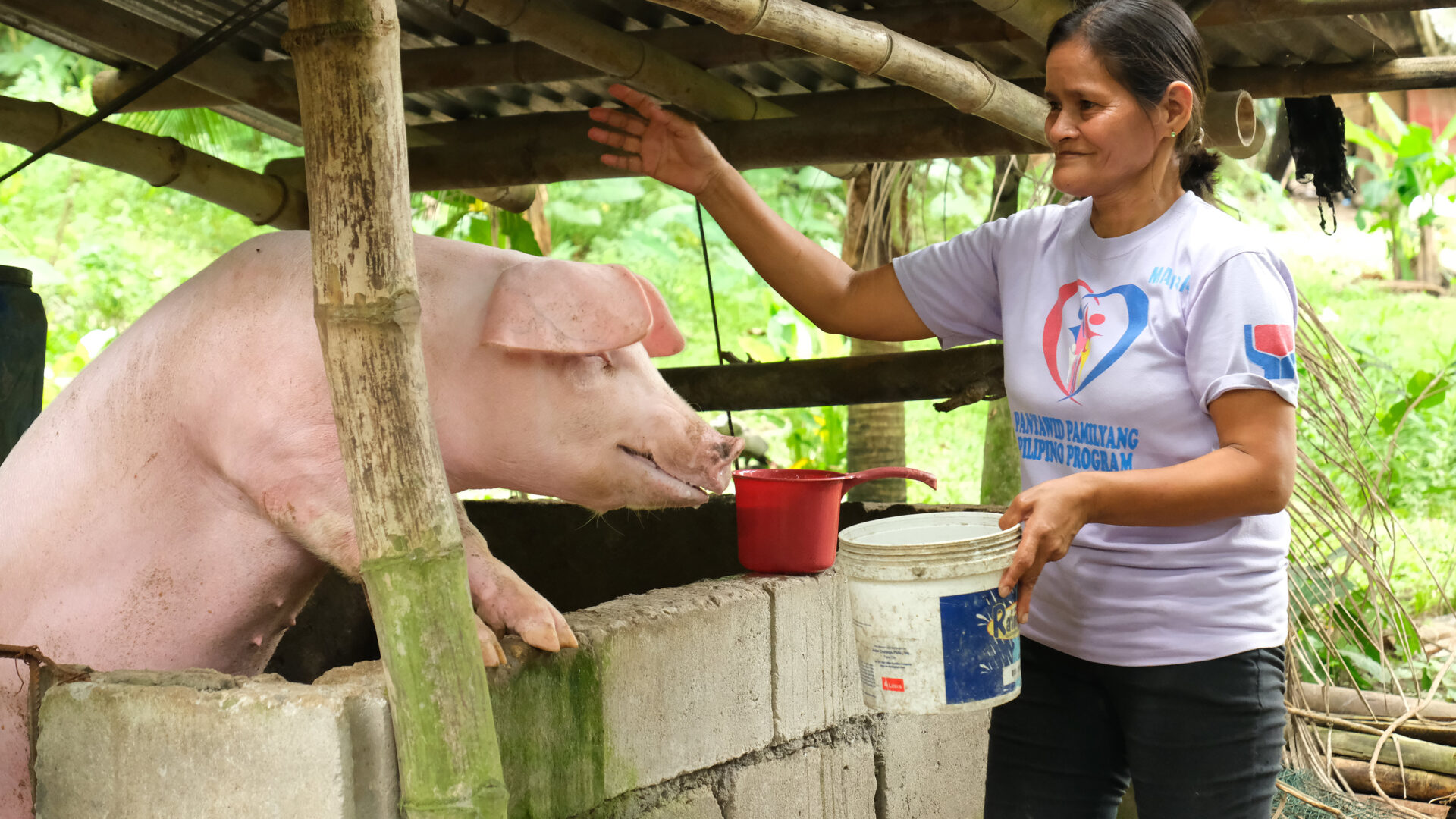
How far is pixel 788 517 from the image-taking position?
119 inches

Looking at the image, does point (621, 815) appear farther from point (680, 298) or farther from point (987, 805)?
point (680, 298)

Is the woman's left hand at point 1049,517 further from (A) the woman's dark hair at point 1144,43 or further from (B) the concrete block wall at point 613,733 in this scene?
(B) the concrete block wall at point 613,733

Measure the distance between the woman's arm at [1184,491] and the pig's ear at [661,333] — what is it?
0.90 meters

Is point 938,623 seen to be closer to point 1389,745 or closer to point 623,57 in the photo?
point 623,57

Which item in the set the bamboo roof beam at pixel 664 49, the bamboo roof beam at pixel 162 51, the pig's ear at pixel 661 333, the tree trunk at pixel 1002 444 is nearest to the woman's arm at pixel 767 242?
the pig's ear at pixel 661 333

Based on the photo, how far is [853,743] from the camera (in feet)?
10.7

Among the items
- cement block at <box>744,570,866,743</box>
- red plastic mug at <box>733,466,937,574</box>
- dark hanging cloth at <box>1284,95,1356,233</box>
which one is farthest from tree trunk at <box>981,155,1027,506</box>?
red plastic mug at <box>733,466,937,574</box>

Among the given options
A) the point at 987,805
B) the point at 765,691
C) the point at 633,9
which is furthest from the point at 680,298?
the point at 987,805

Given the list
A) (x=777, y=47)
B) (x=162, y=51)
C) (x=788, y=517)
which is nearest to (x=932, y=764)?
(x=788, y=517)

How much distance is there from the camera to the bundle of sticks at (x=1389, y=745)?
4.23 metres

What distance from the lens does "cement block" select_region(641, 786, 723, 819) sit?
2.65m

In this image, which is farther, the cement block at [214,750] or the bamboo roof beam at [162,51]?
the bamboo roof beam at [162,51]

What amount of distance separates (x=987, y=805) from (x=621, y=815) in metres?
0.76

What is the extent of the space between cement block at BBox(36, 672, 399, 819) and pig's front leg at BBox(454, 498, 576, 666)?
279mm
